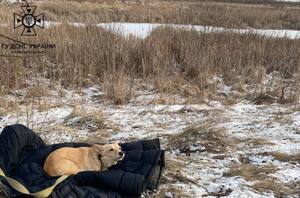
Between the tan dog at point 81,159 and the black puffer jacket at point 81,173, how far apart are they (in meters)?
0.08

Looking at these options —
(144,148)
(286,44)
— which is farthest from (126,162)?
(286,44)

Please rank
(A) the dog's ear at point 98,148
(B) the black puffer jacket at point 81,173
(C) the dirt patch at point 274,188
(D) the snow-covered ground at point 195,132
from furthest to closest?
1. (A) the dog's ear at point 98,148
2. (D) the snow-covered ground at point 195,132
3. (C) the dirt patch at point 274,188
4. (B) the black puffer jacket at point 81,173

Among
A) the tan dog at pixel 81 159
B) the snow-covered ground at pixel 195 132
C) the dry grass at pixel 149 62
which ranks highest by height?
the dry grass at pixel 149 62

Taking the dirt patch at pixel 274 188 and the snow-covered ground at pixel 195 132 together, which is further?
the snow-covered ground at pixel 195 132

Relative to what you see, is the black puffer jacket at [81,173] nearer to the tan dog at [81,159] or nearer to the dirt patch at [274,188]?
the tan dog at [81,159]

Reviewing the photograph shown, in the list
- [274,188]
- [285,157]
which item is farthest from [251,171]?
[285,157]

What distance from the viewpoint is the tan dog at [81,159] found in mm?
3230

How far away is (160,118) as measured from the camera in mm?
4938

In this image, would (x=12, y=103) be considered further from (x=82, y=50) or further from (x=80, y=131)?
(x=82, y=50)

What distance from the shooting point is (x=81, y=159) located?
342 cm

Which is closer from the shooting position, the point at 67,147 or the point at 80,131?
the point at 67,147

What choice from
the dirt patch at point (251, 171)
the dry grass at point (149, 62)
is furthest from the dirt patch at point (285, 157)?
the dry grass at point (149, 62)

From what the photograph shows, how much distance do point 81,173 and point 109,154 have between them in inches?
13.5

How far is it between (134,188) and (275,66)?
5224 mm
